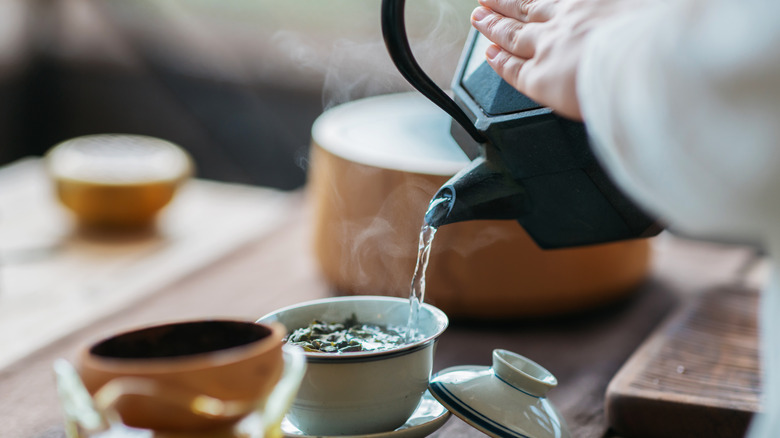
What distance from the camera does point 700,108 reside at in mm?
478

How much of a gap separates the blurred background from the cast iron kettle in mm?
1898

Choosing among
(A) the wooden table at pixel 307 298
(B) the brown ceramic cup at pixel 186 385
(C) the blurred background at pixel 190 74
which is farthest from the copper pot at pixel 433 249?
(C) the blurred background at pixel 190 74

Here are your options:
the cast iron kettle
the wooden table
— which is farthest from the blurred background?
the cast iron kettle

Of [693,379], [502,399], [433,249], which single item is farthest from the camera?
[433,249]

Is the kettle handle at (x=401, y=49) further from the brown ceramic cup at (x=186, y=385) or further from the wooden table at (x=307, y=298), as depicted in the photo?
the wooden table at (x=307, y=298)

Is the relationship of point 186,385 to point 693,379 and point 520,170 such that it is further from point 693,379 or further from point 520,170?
point 693,379

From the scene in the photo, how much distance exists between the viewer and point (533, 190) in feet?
2.42

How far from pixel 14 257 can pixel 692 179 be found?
125 cm

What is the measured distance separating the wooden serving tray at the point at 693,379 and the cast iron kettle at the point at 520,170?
0.67 ft

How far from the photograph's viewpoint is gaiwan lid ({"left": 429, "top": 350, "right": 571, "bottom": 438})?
0.69 meters

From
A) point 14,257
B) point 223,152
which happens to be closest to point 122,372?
point 14,257

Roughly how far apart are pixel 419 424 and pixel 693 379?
0.40 m

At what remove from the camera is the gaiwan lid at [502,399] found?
0.69 m

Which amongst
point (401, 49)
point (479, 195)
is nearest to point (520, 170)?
point (479, 195)
